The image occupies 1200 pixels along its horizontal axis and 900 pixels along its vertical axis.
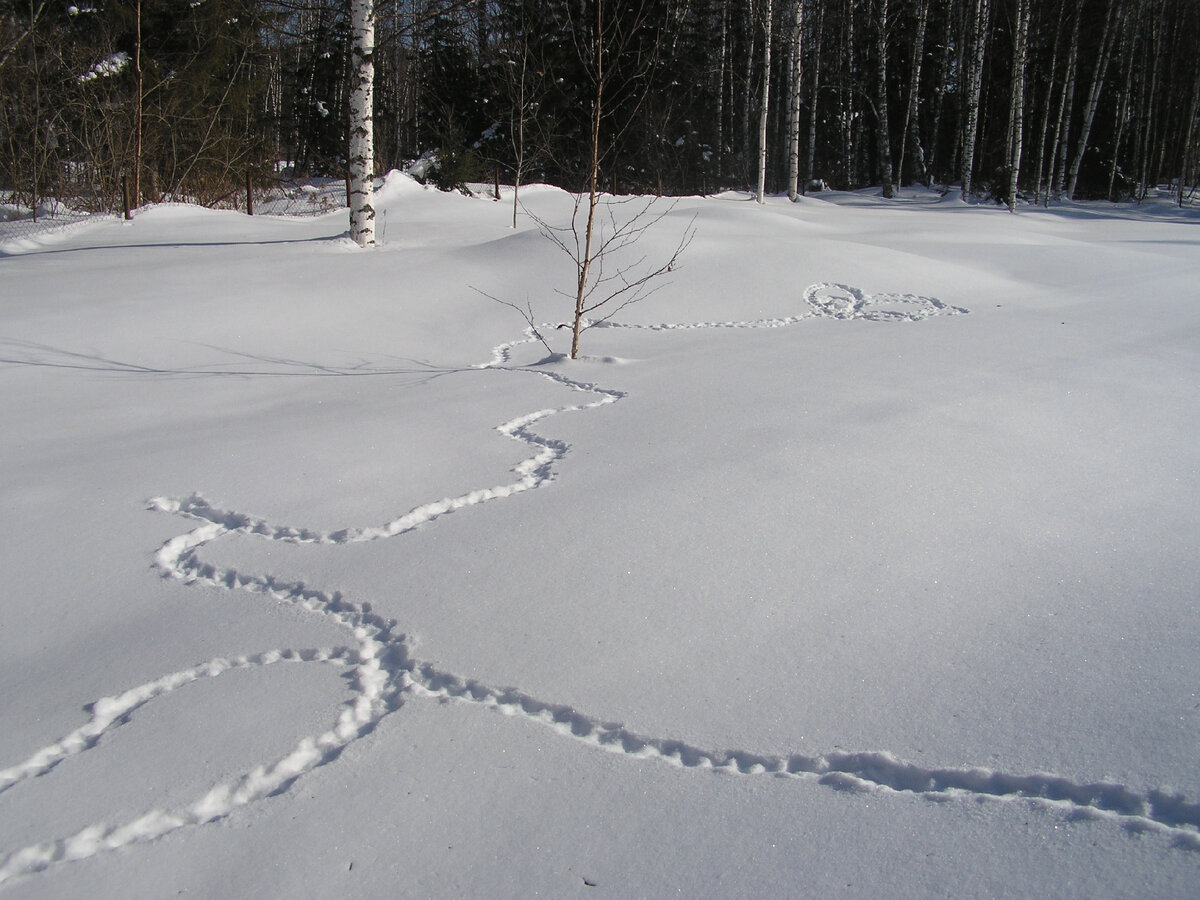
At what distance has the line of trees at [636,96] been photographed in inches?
516

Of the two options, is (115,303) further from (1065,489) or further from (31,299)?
(1065,489)

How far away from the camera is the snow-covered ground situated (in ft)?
4.74

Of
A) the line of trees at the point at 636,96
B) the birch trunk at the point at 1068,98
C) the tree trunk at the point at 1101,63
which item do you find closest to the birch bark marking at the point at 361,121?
the line of trees at the point at 636,96

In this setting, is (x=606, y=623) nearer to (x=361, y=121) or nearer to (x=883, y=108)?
(x=361, y=121)

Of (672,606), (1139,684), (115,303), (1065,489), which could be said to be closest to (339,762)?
(672,606)

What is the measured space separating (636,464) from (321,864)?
6.55ft

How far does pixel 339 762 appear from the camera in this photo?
65.6 inches

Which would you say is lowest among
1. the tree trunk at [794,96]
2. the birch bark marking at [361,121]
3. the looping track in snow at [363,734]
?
the looping track in snow at [363,734]

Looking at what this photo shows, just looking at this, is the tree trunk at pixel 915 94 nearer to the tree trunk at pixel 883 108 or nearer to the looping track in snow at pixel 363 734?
the tree trunk at pixel 883 108

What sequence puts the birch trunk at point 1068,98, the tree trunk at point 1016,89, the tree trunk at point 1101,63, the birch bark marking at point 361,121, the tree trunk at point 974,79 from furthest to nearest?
the tree trunk at point 1101,63 → the birch trunk at point 1068,98 → the tree trunk at point 974,79 → the tree trunk at point 1016,89 → the birch bark marking at point 361,121

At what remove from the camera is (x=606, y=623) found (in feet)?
7.02

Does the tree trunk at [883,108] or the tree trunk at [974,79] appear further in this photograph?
the tree trunk at [883,108]

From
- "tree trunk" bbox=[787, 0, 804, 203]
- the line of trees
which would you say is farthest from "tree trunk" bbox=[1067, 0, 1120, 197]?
"tree trunk" bbox=[787, 0, 804, 203]

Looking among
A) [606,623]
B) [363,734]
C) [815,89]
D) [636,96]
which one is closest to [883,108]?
[815,89]
